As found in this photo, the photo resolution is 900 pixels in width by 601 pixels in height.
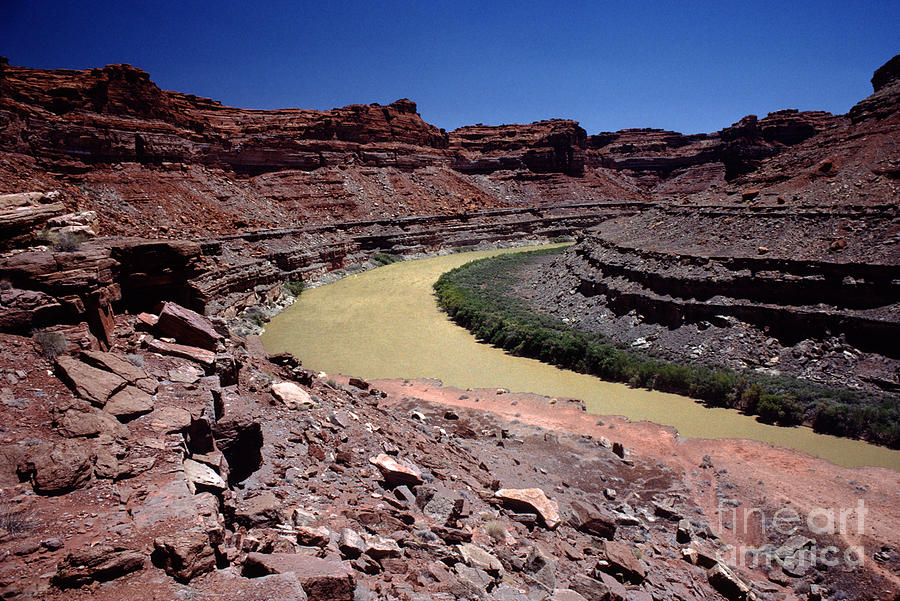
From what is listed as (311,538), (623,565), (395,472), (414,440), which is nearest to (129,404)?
(311,538)

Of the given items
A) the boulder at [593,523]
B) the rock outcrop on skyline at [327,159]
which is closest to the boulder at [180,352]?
the boulder at [593,523]

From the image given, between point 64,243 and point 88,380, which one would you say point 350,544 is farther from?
point 64,243

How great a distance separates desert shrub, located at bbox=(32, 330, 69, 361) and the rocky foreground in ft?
0.08

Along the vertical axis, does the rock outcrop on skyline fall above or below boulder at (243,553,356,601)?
above

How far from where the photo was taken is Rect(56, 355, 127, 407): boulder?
5.16 meters

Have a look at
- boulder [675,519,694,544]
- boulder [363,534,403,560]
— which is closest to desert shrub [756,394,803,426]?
boulder [675,519,694,544]

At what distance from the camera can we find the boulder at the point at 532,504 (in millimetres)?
6871

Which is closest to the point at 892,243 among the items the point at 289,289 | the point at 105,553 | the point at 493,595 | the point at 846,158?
the point at 846,158

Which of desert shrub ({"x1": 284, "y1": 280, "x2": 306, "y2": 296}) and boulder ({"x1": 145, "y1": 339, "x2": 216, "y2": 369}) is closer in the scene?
boulder ({"x1": 145, "y1": 339, "x2": 216, "y2": 369})

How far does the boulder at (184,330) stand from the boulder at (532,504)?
487cm

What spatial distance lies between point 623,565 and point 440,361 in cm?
1187

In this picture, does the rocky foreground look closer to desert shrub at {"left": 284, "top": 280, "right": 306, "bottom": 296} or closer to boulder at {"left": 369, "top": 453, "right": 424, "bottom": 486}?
boulder at {"left": 369, "top": 453, "right": 424, "bottom": 486}

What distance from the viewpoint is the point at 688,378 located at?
14.0 m

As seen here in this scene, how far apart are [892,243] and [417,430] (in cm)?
1544
